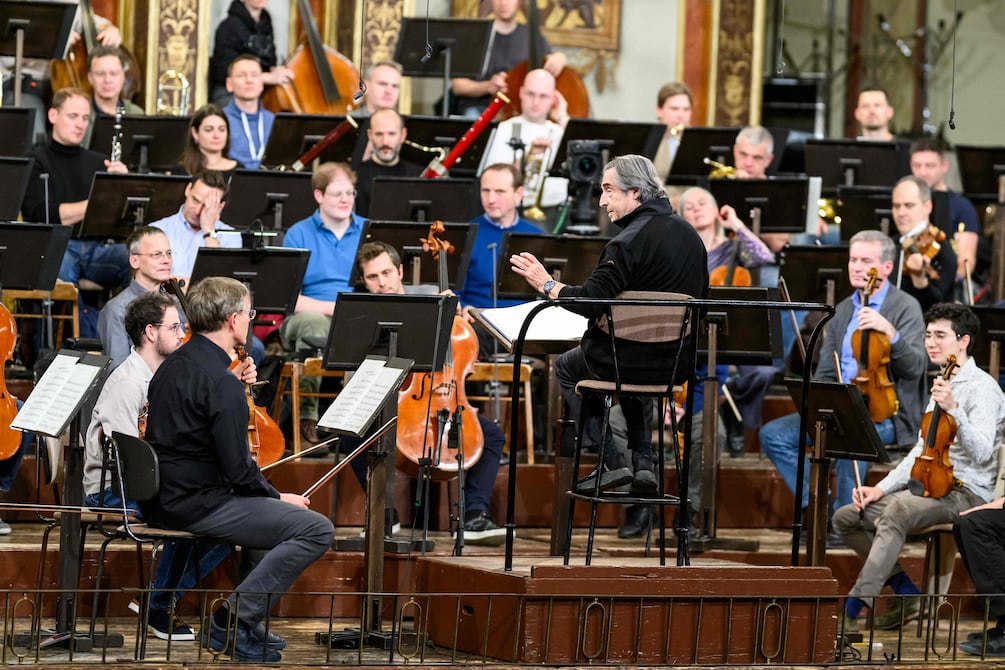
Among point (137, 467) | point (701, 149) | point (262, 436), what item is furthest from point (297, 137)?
point (137, 467)

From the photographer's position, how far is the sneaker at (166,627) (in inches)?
211

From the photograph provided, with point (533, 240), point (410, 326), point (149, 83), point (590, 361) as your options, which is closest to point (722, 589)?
point (590, 361)

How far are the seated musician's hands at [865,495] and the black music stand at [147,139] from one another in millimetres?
3669

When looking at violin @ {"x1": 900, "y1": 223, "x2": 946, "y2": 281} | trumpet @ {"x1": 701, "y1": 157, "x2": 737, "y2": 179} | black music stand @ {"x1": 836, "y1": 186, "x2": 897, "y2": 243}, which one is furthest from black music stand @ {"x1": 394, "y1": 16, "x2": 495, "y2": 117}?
violin @ {"x1": 900, "y1": 223, "x2": 946, "y2": 281}

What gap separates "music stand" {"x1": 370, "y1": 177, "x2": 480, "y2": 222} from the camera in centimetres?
752

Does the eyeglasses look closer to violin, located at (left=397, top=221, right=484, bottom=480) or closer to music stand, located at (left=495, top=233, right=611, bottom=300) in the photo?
music stand, located at (left=495, top=233, right=611, bottom=300)

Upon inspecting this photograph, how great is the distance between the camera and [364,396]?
5180 millimetres

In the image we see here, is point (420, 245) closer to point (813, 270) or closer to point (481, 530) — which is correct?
point (481, 530)

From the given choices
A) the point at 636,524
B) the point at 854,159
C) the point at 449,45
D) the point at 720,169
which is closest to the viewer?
the point at 636,524

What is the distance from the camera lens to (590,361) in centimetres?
523

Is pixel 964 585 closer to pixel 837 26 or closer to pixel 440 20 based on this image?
pixel 440 20

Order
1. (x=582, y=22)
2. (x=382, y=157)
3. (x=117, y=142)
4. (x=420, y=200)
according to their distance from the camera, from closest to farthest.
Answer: (x=420, y=200) < (x=117, y=142) < (x=382, y=157) < (x=582, y=22)

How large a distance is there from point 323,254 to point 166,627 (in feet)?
7.80

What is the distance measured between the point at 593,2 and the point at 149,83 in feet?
10.2
